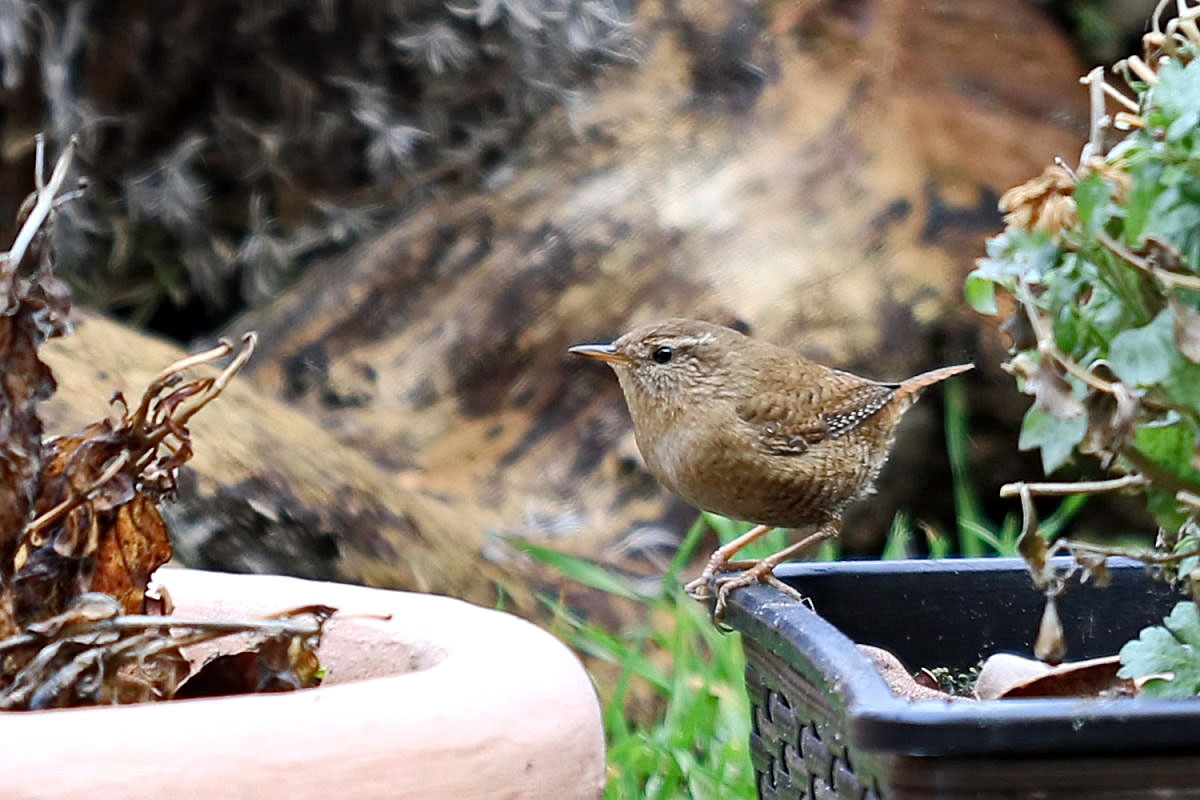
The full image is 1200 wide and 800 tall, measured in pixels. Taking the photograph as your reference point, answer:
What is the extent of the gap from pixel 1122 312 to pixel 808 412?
1.63 m

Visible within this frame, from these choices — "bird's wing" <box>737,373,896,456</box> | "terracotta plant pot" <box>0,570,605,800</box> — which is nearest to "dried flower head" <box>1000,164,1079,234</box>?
"terracotta plant pot" <box>0,570,605,800</box>

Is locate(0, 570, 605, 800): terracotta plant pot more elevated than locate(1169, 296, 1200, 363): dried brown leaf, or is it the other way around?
locate(1169, 296, 1200, 363): dried brown leaf

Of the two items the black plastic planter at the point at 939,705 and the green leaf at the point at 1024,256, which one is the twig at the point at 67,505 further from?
the green leaf at the point at 1024,256

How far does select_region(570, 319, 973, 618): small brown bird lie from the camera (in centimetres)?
305

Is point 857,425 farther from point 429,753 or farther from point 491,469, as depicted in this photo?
point 429,753

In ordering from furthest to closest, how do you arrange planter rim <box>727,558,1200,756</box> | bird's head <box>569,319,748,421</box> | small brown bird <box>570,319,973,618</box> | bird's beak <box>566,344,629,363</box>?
bird's beak <box>566,344,629,363</box>, bird's head <box>569,319,748,421</box>, small brown bird <box>570,319,973,618</box>, planter rim <box>727,558,1200,756</box>

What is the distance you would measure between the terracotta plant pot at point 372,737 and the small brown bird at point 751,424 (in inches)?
46.5

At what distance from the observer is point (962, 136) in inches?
199

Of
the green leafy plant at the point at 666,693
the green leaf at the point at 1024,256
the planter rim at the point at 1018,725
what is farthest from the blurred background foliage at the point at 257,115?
the planter rim at the point at 1018,725

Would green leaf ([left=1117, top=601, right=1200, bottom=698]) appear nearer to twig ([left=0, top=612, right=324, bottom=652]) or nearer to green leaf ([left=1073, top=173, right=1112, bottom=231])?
green leaf ([left=1073, top=173, right=1112, bottom=231])

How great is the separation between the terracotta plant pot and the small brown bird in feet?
3.88

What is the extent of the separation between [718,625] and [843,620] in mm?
325

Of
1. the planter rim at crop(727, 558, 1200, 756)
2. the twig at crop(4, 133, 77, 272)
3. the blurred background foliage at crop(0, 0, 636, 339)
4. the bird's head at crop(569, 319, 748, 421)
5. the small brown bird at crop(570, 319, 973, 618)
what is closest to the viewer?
the planter rim at crop(727, 558, 1200, 756)

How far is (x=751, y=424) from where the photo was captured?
3127 mm
